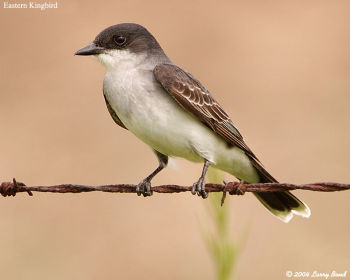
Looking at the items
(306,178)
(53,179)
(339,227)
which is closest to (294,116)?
(306,178)

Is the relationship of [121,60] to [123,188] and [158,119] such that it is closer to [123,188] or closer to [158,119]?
[158,119]

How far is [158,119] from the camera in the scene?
20.0ft

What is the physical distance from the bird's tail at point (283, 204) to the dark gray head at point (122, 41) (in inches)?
51.5

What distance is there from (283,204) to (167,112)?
3.89ft

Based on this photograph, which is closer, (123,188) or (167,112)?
(123,188)

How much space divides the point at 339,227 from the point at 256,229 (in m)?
0.82

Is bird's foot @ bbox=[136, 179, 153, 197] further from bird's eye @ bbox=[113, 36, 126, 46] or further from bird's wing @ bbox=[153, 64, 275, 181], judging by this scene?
bird's eye @ bbox=[113, 36, 126, 46]

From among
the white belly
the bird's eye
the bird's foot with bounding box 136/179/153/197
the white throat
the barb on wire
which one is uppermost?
the bird's eye

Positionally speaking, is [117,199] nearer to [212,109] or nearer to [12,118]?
[12,118]

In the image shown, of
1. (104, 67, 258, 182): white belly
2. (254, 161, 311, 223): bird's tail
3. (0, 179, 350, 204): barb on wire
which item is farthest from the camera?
(254, 161, 311, 223): bird's tail

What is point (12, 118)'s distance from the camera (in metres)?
9.72

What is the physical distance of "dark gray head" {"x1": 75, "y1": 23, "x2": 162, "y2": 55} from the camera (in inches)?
257

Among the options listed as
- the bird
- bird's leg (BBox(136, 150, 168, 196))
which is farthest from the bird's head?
bird's leg (BBox(136, 150, 168, 196))

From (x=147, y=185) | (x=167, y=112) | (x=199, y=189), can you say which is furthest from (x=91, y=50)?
(x=199, y=189)
